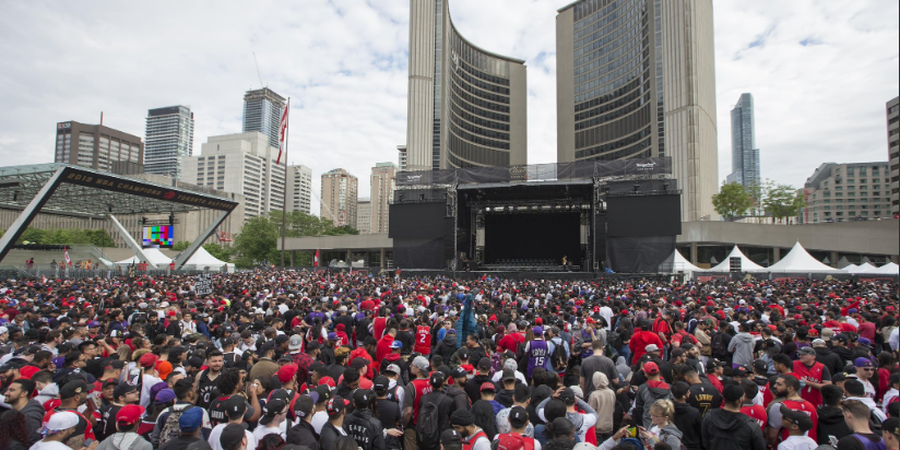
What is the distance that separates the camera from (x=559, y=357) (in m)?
6.95

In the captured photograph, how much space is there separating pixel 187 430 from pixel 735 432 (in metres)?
4.35

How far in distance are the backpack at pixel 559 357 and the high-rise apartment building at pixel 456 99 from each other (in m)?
53.7

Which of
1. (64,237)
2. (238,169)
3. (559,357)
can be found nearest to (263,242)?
(64,237)

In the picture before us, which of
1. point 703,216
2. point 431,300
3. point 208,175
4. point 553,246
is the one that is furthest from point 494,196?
point 208,175

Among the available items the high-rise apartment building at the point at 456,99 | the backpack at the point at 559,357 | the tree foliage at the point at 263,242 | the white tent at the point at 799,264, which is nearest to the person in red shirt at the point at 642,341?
the backpack at the point at 559,357

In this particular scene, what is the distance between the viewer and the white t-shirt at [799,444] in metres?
3.66

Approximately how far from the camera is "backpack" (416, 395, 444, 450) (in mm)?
4359

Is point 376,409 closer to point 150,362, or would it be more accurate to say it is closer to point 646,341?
point 150,362

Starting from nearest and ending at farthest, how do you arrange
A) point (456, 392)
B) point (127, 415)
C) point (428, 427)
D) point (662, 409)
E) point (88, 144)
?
point (127, 415), point (662, 409), point (428, 427), point (456, 392), point (88, 144)

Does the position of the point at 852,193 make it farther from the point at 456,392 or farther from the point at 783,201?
the point at 456,392

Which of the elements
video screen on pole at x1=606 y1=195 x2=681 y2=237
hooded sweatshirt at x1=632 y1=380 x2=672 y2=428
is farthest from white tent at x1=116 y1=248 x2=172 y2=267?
hooded sweatshirt at x1=632 y1=380 x2=672 y2=428

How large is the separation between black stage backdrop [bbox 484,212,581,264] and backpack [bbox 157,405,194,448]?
36.9 meters

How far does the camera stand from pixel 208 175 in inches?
6526

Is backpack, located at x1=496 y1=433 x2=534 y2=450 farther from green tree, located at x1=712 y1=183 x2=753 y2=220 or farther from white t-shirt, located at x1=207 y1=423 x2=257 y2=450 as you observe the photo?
green tree, located at x1=712 y1=183 x2=753 y2=220
